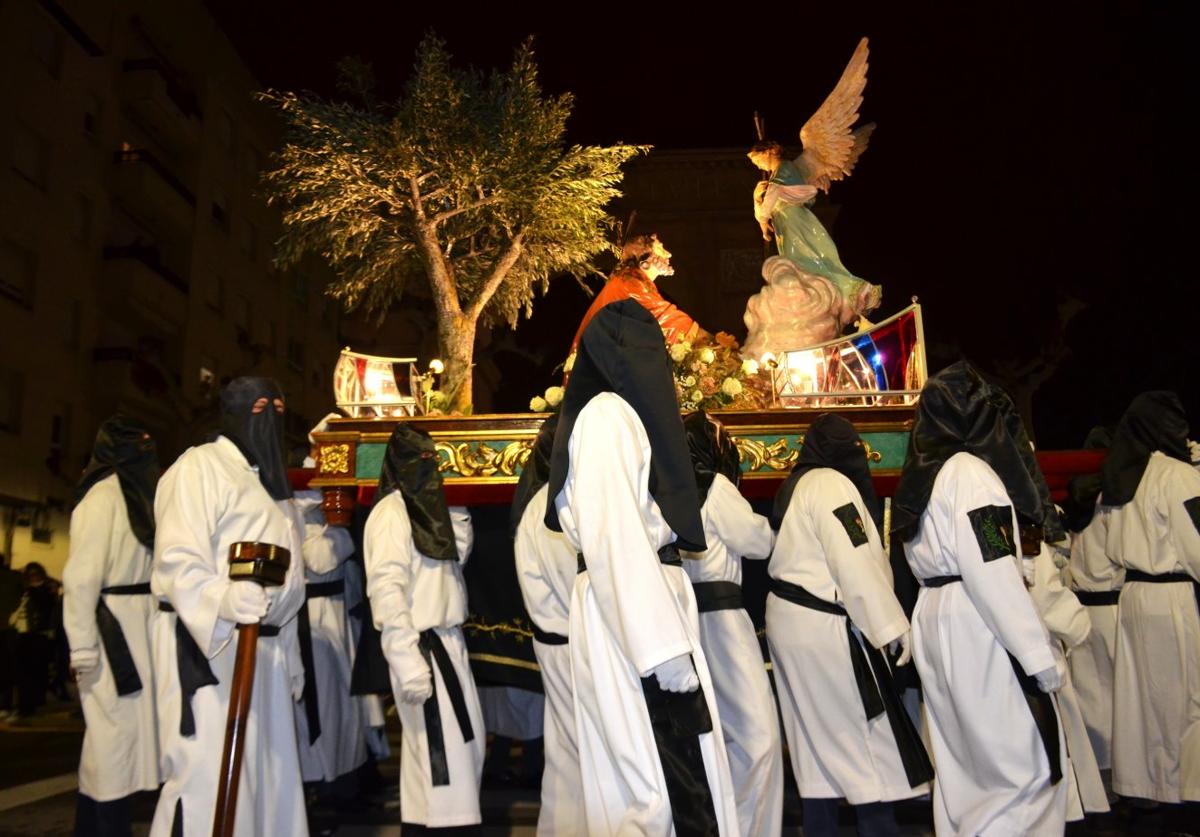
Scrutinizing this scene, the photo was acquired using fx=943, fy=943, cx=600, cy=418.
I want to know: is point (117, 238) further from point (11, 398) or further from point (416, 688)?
point (416, 688)

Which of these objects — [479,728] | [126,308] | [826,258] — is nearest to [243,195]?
[126,308]

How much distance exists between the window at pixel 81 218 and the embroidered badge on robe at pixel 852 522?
54.2 feet

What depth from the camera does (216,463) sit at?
3.69 m

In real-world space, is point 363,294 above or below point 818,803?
above

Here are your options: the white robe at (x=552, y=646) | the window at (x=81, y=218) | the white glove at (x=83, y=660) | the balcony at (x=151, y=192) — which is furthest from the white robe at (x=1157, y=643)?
the balcony at (x=151, y=192)

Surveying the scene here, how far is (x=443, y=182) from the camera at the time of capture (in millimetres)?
7488

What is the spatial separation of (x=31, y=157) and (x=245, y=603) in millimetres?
15305

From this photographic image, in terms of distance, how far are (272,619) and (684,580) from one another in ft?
5.77

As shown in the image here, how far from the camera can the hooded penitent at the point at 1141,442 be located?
5324mm

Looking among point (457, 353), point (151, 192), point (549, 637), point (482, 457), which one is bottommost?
point (549, 637)

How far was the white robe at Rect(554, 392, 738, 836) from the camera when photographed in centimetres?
258

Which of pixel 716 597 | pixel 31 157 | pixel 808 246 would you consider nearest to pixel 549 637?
pixel 716 597

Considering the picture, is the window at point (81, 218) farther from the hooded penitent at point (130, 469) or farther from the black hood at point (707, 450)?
the black hood at point (707, 450)

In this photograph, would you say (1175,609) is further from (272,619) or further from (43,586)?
(43,586)
